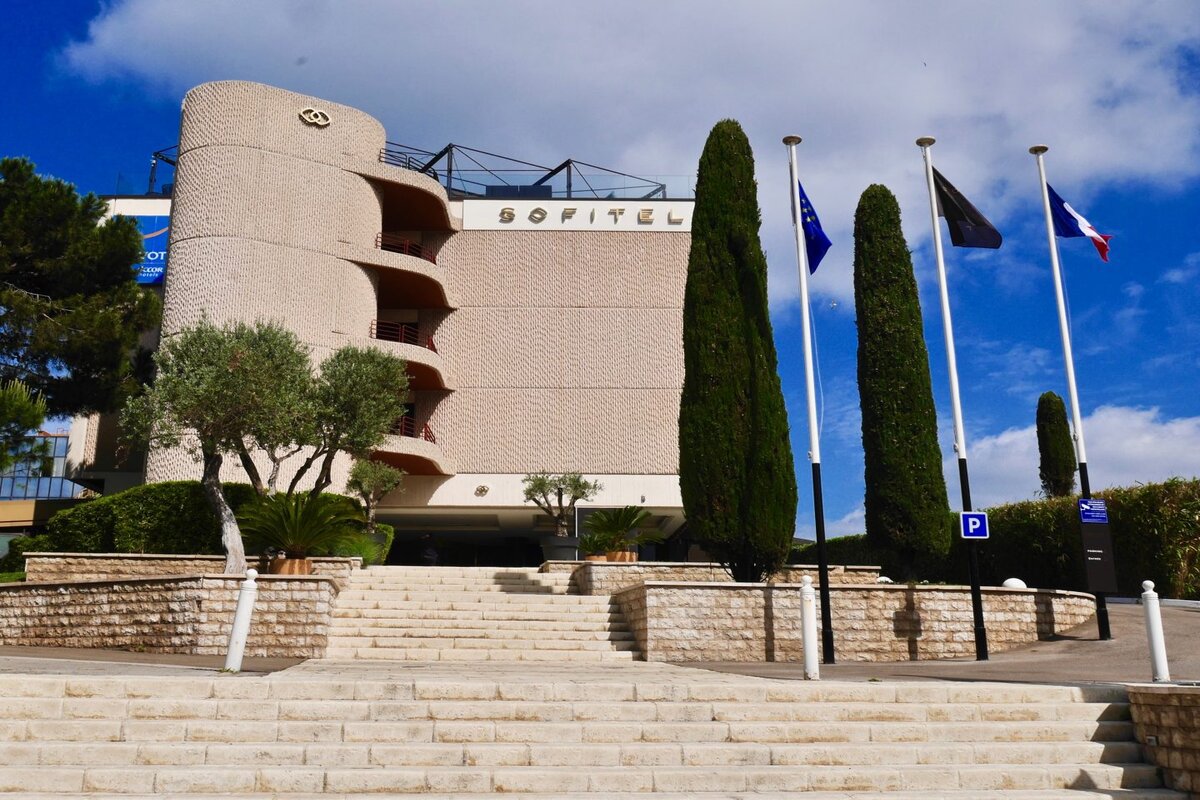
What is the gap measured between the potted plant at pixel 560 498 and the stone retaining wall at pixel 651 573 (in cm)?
547

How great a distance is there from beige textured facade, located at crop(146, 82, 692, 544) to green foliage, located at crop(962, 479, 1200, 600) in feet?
36.5

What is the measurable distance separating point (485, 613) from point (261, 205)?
16.7 metres

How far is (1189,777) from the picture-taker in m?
6.95

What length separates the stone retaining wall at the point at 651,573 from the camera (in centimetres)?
1731

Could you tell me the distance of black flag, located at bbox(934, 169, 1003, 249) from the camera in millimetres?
14820

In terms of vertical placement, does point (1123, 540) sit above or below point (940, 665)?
above

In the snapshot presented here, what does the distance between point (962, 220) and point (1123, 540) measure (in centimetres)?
693

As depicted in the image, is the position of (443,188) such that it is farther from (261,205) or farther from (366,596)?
(366,596)

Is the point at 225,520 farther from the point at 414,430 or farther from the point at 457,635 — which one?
the point at 414,430

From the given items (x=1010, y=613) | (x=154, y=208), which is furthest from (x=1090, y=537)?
(x=154, y=208)

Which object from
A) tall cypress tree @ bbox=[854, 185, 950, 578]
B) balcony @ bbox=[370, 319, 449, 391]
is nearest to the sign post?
tall cypress tree @ bbox=[854, 185, 950, 578]

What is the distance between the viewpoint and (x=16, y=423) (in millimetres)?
14531

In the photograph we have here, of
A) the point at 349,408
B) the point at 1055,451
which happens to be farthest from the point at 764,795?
the point at 1055,451

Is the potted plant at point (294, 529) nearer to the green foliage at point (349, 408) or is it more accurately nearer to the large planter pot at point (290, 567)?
the large planter pot at point (290, 567)
